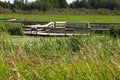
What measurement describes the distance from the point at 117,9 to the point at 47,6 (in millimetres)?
15389

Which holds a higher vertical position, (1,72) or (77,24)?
(1,72)

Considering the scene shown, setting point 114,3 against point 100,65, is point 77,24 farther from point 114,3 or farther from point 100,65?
point 114,3

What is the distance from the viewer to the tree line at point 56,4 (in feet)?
254

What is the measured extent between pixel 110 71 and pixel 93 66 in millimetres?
269

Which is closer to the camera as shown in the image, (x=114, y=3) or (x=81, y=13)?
(x=81, y=13)

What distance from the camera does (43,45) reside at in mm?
8414

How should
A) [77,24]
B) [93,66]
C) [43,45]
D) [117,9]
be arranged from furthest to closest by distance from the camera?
[117,9] → [77,24] → [43,45] → [93,66]

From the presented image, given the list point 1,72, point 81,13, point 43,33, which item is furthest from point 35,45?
point 81,13

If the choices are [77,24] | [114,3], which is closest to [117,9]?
[114,3]

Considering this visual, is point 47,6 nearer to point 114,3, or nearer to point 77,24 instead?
point 114,3

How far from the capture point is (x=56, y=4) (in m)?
84.1

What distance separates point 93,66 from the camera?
366cm

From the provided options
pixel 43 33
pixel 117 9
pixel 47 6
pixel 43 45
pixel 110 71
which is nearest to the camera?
pixel 110 71

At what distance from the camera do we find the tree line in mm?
77375
